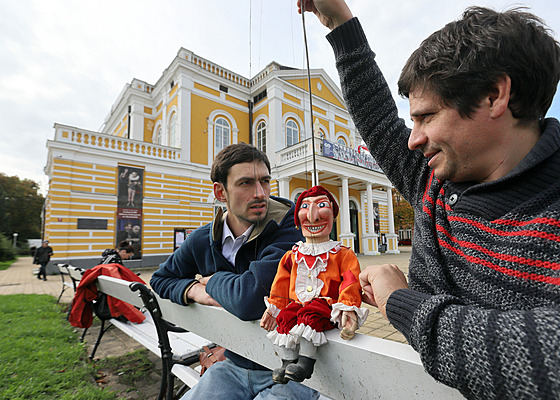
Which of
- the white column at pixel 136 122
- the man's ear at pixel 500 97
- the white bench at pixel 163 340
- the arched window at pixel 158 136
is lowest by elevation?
the white bench at pixel 163 340

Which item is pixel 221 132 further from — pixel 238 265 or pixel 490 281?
pixel 490 281

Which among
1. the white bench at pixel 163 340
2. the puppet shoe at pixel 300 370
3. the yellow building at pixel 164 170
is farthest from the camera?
the yellow building at pixel 164 170

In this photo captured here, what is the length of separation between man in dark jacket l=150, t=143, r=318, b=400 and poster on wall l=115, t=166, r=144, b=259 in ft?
37.3

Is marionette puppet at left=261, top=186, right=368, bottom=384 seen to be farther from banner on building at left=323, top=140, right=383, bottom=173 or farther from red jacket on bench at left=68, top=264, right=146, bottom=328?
banner on building at left=323, top=140, right=383, bottom=173

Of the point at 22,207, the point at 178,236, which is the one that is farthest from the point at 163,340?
the point at 22,207

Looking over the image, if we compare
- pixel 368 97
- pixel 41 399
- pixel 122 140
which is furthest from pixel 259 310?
pixel 122 140

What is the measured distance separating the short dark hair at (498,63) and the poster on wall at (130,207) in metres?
12.9

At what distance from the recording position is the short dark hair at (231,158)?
5.32ft

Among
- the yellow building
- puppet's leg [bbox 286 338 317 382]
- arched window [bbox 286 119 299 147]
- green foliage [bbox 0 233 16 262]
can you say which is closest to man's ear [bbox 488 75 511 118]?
puppet's leg [bbox 286 338 317 382]

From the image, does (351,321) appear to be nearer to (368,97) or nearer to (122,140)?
(368,97)

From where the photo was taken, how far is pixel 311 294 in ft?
3.56

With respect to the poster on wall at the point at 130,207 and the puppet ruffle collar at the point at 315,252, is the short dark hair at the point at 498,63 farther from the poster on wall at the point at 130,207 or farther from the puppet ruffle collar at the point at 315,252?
the poster on wall at the point at 130,207

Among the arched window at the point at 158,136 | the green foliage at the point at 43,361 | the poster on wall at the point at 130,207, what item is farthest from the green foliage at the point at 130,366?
the arched window at the point at 158,136

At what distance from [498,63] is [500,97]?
86 mm
